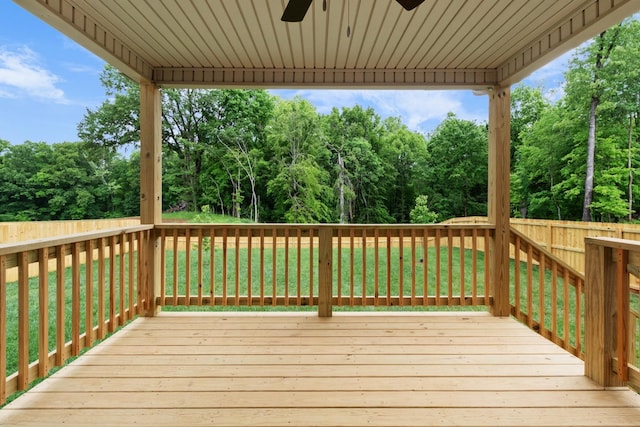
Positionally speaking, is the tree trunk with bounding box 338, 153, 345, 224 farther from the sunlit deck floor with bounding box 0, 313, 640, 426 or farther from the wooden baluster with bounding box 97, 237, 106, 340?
the wooden baluster with bounding box 97, 237, 106, 340

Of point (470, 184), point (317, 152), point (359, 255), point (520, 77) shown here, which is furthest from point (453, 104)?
point (520, 77)

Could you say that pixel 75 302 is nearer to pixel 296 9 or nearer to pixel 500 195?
pixel 296 9

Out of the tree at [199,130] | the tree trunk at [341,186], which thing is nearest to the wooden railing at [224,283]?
the tree at [199,130]

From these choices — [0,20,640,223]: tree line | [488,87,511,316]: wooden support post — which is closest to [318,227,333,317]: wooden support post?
[488,87,511,316]: wooden support post

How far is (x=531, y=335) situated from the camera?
3059 mm

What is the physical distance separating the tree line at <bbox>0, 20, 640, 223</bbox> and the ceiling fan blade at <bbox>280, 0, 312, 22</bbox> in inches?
287

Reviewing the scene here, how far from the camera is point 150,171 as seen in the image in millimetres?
3588

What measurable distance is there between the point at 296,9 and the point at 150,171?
2.43 metres

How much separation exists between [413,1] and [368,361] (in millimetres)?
2213

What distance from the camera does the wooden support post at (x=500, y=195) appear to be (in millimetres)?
3596

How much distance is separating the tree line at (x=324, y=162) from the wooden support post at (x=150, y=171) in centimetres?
554

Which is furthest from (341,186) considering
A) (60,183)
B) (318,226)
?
(60,183)

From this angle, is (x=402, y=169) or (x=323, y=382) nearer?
(x=323, y=382)

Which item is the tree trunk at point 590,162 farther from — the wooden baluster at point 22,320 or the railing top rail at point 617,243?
the wooden baluster at point 22,320
